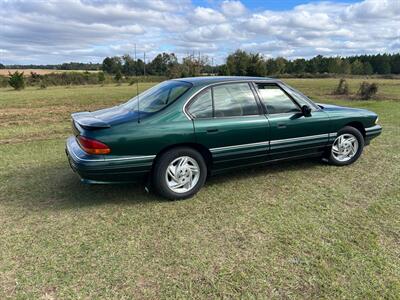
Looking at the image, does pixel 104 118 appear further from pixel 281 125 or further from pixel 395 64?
pixel 395 64

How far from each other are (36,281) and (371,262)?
2711 mm

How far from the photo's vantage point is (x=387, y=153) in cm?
595

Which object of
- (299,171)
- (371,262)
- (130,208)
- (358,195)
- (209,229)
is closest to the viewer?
(371,262)

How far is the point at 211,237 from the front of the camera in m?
3.13

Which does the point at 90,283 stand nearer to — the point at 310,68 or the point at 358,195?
the point at 358,195

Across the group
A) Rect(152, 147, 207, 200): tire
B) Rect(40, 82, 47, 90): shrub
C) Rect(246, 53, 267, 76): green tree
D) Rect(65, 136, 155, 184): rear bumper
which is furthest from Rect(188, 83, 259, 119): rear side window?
Rect(246, 53, 267, 76): green tree

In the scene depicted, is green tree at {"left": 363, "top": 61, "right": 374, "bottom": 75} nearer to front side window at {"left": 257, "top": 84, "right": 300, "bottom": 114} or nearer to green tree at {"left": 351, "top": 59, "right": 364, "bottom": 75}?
green tree at {"left": 351, "top": 59, "right": 364, "bottom": 75}

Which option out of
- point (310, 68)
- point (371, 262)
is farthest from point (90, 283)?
point (310, 68)

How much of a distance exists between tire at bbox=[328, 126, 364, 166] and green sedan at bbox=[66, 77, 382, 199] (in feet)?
0.35

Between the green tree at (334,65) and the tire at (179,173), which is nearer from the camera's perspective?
the tire at (179,173)

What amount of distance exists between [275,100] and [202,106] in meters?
1.16

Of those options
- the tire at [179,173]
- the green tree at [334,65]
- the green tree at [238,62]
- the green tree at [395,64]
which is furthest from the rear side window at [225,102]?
the green tree at [395,64]

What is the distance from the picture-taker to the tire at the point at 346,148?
16.7ft

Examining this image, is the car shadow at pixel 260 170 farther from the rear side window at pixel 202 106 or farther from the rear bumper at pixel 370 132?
the rear side window at pixel 202 106
